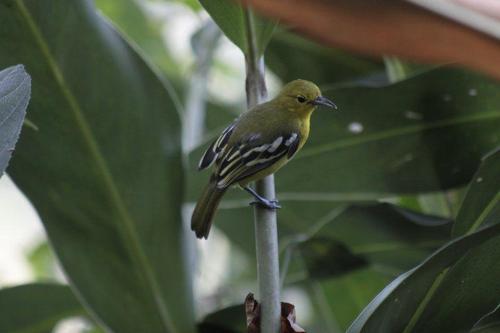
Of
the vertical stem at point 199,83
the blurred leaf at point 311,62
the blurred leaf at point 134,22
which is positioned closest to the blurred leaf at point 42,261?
the blurred leaf at point 134,22

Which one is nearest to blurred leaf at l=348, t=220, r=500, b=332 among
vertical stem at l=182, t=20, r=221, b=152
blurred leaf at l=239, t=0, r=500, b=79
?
blurred leaf at l=239, t=0, r=500, b=79

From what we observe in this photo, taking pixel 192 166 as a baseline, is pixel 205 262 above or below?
above

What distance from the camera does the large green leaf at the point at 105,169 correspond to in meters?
1.20

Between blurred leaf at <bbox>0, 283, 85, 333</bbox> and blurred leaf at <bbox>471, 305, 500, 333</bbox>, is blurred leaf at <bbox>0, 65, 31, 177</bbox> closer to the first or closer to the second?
blurred leaf at <bbox>471, 305, 500, 333</bbox>

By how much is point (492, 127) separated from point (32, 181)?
2.32 feet

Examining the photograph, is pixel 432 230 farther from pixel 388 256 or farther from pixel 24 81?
pixel 24 81

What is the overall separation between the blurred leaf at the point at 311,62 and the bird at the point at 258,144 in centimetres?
57

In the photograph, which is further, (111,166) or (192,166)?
(192,166)

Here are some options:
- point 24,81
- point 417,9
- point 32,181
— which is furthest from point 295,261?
point 417,9

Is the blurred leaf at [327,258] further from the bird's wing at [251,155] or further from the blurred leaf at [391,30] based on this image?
the blurred leaf at [391,30]

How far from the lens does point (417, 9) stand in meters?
0.56

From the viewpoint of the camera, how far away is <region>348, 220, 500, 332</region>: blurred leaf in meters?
0.95

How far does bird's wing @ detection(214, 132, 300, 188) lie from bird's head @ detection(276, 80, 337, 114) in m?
0.05

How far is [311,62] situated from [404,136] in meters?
0.46
